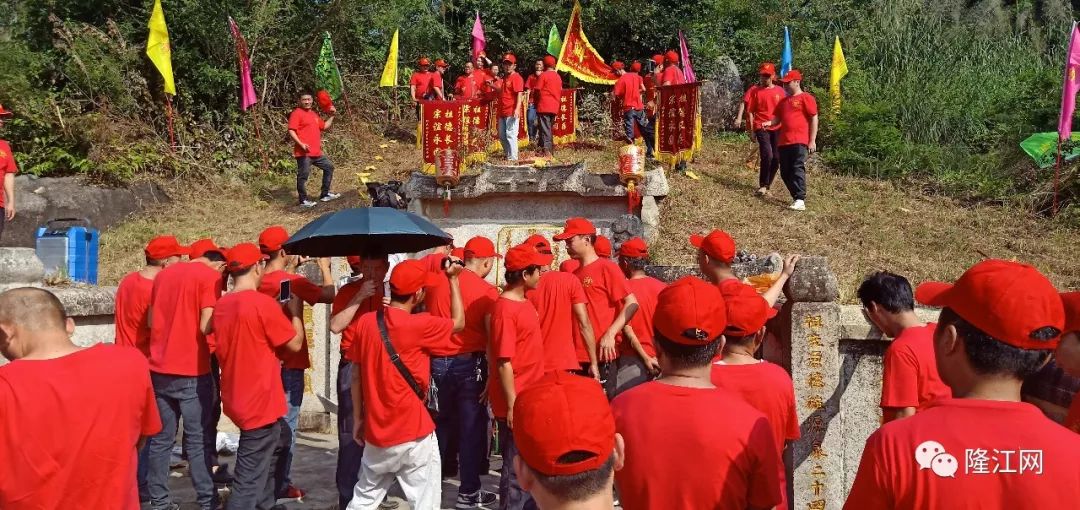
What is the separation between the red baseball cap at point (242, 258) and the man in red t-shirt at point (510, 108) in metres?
8.73

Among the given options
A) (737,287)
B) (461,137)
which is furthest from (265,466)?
(461,137)

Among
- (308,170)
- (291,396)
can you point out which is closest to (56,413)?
(291,396)

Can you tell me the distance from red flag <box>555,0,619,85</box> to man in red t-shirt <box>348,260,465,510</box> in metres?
12.3

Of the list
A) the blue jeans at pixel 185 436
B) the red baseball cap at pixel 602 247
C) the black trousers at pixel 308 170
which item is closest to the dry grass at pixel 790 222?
the black trousers at pixel 308 170

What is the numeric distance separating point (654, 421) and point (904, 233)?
28.9ft

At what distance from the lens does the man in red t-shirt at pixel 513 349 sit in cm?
439

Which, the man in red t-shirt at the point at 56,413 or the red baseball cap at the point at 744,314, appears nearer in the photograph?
the man in red t-shirt at the point at 56,413

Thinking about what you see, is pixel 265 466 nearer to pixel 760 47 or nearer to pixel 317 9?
pixel 317 9

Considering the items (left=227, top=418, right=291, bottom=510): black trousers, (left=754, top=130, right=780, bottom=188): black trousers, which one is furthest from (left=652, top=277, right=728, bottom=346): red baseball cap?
(left=754, top=130, right=780, bottom=188): black trousers

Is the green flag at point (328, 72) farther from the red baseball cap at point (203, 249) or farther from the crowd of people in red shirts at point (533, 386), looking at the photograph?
the red baseball cap at point (203, 249)

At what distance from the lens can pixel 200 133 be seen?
53.6 feet

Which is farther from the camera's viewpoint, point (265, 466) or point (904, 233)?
point (904, 233)

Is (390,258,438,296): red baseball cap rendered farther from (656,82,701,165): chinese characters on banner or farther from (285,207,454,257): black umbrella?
(656,82,701,165): chinese characters on banner

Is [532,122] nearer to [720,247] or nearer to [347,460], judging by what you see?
[347,460]
